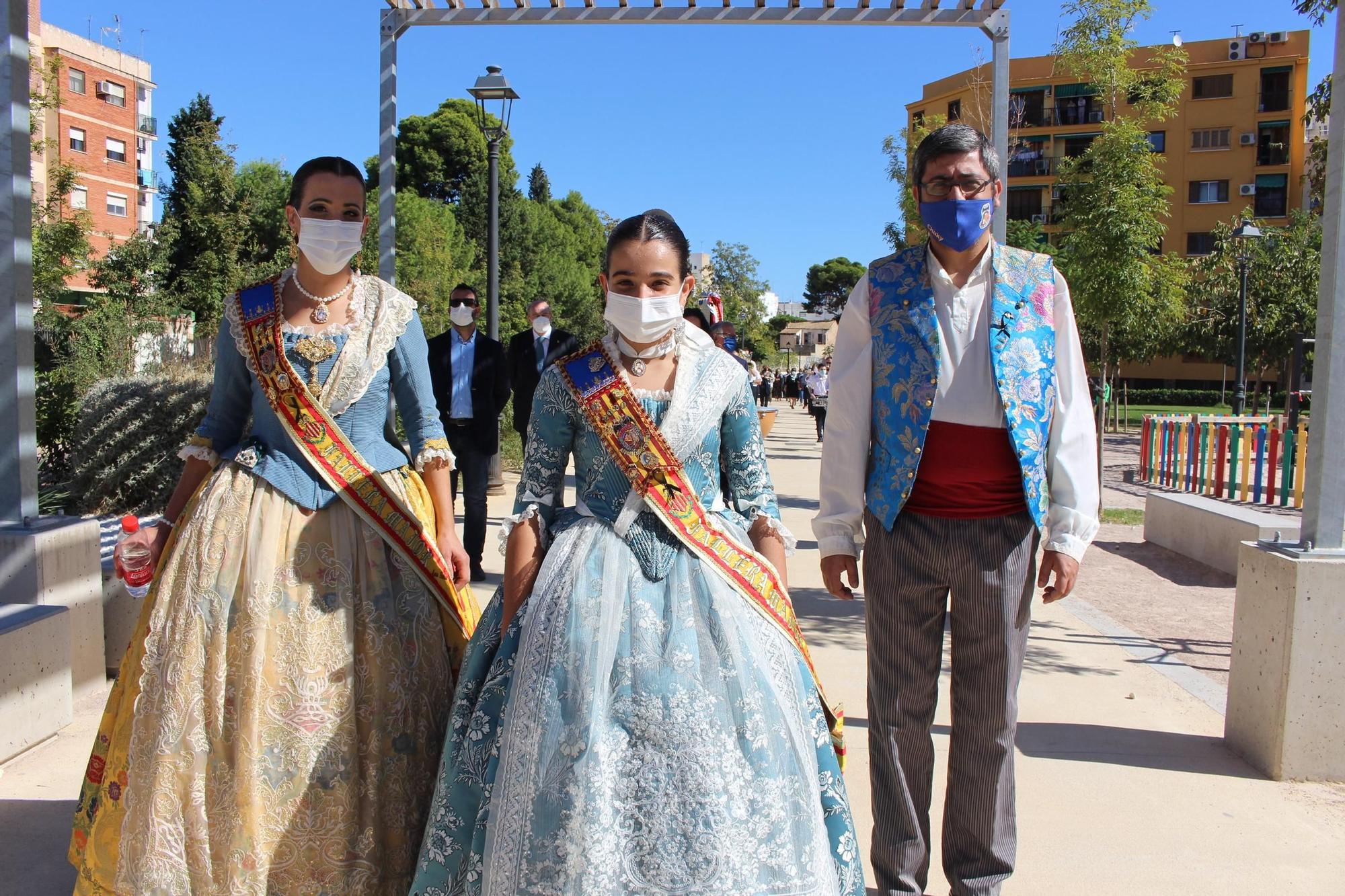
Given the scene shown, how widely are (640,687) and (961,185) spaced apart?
5.01 feet

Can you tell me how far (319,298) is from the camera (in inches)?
115

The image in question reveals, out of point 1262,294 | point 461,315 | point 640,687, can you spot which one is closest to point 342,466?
point 640,687

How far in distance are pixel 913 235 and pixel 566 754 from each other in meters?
12.2

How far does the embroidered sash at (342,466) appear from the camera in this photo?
2.73 m

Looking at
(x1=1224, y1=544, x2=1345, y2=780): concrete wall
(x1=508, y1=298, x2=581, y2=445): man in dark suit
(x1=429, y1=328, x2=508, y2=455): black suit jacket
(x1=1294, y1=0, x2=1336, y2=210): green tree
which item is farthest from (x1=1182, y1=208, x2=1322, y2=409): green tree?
(x1=1224, y1=544, x2=1345, y2=780): concrete wall

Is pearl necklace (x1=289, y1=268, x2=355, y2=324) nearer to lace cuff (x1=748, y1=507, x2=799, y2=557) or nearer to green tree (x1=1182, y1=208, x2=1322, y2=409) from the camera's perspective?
lace cuff (x1=748, y1=507, x2=799, y2=557)

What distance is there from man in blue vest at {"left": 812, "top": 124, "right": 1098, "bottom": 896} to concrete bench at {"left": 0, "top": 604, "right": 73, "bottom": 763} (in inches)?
123

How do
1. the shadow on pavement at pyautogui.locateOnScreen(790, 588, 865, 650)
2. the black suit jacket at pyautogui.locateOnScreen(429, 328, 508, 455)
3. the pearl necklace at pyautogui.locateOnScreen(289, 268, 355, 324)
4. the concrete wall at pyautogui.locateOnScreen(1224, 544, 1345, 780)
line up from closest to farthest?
the pearl necklace at pyautogui.locateOnScreen(289, 268, 355, 324) → the concrete wall at pyautogui.locateOnScreen(1224, 544, 1345, 780) → the shadow on pavement at pyautogui.locateOnScreen(790, 588, 865, 650) → the black suit jacket at pyautogui.locateOnScreen(429, 328, 508, 455)

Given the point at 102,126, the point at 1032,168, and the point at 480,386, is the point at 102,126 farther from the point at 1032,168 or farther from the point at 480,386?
the point at 480,386

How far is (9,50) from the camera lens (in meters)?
4.13

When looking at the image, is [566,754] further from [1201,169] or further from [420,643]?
[1201,169]

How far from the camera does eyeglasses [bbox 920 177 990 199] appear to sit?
2648 mm

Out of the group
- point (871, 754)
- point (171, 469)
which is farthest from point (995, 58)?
point (171, 469)

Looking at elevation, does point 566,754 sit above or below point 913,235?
below
